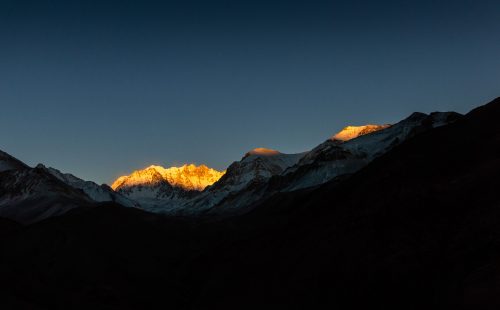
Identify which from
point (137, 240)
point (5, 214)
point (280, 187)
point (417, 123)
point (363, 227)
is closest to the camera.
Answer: point (363, 227)

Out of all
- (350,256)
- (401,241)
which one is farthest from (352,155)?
(401,241)

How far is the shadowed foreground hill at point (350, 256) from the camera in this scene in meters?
31.6

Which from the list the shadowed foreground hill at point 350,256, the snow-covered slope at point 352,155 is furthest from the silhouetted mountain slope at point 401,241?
the snow-covered slope at point 352,155

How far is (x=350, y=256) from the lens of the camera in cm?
3838

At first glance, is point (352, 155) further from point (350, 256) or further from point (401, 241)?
point (401, 241)

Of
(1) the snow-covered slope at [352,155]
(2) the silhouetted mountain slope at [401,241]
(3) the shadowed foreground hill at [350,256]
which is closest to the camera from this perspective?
(2) the silhouetted mountain slope at [401,241]

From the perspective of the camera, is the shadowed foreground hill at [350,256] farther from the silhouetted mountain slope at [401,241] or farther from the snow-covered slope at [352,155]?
the snow-covered slope at [352,155]

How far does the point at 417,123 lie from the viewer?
152750mm

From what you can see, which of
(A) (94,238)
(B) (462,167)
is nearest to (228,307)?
(B) (462,167)

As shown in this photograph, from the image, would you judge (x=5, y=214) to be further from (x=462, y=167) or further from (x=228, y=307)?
(x=462, y=167)

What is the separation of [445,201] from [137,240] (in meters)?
47.1

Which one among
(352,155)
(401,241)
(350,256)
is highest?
(352,155)

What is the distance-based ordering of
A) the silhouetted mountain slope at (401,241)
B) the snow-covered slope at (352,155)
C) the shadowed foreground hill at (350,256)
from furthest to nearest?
the snow-covered slope at (352,155) < the shadowed foreground hill at (350,256) < the silhouetted mountain slope at (401,241)

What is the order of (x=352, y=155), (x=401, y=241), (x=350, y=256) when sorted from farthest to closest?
1. (x=352, y=155)
2. (x=350, y=256)
3. (x=401, y=241)
